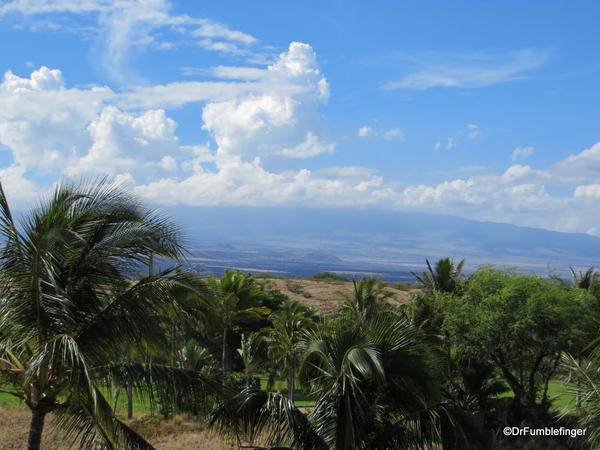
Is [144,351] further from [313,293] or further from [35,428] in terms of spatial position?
[313,293]

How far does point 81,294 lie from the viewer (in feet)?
30.0

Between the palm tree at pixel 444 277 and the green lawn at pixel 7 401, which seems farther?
the palm tree at pixel 444 277

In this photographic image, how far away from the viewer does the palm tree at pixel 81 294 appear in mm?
8203

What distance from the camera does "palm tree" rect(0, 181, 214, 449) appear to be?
26.9 ft

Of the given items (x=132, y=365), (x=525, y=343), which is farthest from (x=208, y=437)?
(x=525, y=343)

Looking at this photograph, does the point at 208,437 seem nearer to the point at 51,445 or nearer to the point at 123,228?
the point at 51,445

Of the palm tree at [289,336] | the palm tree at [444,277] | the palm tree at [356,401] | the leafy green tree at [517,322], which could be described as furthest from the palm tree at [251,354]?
the palm tree at [356,401]

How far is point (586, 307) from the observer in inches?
830

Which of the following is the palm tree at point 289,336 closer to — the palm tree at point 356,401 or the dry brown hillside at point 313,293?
the palm tree at point 356,401

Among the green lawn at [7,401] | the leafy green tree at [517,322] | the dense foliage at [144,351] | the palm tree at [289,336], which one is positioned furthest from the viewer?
the palm tree at [289,336]

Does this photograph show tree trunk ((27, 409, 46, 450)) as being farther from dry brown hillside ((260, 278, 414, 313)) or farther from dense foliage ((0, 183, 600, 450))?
dry brown hillside ((260, 278, 414, 313))

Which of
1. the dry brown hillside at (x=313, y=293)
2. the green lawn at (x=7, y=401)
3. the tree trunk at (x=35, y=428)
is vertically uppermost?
the tree trunk at (x=35, y=428)

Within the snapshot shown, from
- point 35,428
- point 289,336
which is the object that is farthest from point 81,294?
point 289,336

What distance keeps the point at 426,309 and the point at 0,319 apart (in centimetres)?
2075
